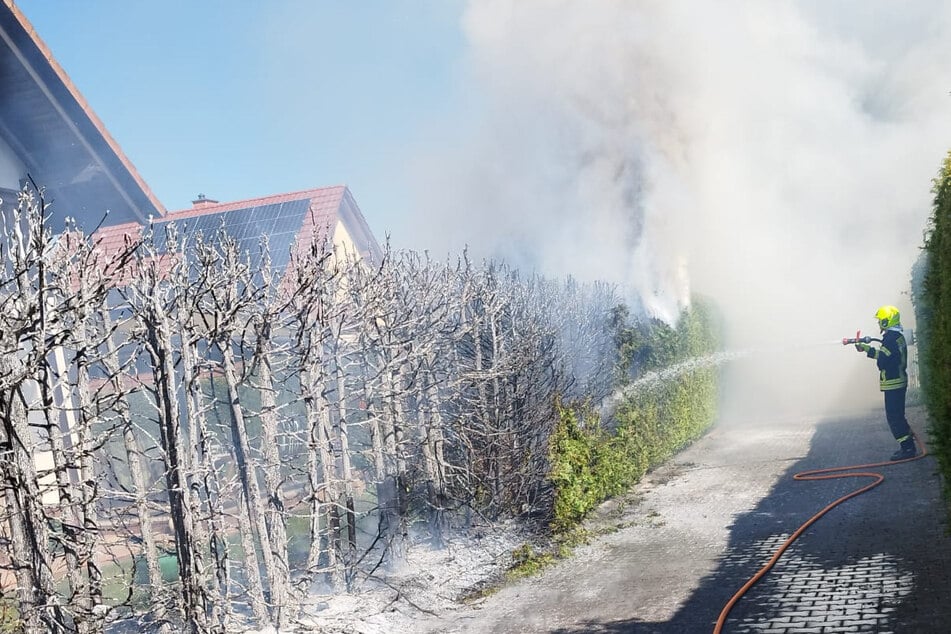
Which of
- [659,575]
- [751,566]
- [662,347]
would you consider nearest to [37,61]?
[659,575]

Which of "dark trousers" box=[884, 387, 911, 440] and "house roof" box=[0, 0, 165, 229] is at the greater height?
"house roof" box=[0, 0, 165, 229]

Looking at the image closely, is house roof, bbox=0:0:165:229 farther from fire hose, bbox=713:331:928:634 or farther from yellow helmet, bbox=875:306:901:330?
yellow helmet, bbox=875:306:901:330

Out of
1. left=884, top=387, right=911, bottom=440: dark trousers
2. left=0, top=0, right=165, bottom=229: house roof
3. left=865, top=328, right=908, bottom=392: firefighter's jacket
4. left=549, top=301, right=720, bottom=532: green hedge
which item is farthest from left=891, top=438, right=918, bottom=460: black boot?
left=0, top=0, right=165, bottom=229: house roof

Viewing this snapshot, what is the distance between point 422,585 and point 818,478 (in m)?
5.77

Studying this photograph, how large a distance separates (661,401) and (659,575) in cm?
633

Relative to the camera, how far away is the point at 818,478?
36.0 ft

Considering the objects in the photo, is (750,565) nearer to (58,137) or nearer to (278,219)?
(58,137)

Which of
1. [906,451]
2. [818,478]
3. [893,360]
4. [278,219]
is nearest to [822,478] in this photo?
[818,478]

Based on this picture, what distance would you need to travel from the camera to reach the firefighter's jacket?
1164 centimetres

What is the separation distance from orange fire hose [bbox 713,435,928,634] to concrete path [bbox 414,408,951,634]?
7cm

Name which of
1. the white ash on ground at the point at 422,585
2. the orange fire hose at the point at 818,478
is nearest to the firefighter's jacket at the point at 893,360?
the orange fire hose at the point at 818,478

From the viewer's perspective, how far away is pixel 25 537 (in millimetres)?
4262

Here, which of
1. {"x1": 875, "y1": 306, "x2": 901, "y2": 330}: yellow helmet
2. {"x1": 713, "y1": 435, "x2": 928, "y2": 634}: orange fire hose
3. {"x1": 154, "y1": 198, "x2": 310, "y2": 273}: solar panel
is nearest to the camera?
{"x1": 713, "y1": 435, "x2": 928, "y2": 634}: orange fire hose

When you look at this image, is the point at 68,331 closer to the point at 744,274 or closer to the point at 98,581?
the point at 98,581
